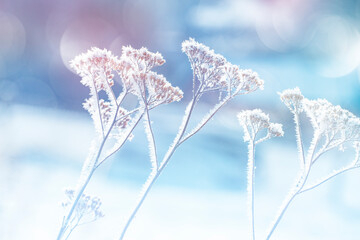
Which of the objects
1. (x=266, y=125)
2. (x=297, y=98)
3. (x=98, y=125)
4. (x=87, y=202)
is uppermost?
(x=297, y=98)

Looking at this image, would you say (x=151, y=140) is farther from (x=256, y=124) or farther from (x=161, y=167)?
(x=256, y=124)

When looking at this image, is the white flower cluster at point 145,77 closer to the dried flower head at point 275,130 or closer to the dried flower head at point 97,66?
the dried flower head at point 97,66

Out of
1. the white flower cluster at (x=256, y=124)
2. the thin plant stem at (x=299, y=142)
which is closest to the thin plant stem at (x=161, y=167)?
the white flower cluster at (x=256, y=124)

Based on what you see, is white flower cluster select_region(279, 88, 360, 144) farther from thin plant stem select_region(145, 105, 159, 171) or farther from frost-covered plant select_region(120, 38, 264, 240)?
thin plant stem select_region(145, 105, 159, 171)

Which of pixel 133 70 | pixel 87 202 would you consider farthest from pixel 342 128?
pixel 87 202

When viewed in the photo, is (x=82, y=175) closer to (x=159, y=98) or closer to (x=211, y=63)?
(x=159, y=98)

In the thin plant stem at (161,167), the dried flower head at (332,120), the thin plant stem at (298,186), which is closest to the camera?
the thin plant stem at (161,167)

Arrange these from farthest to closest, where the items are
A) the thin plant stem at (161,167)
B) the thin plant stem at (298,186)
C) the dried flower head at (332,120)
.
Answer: the dried flower head at (332,120)
the thin plant stem at (298,186)
the thin plant stem at (161,167)

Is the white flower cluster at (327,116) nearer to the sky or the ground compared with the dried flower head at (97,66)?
nearer to the sky
